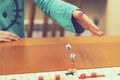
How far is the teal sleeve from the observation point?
1.06 metres

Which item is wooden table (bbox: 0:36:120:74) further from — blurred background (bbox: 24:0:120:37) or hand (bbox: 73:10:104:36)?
blurred background (bbox: 24:0:120:37)

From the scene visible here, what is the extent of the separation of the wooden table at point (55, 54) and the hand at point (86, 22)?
0.20 ft

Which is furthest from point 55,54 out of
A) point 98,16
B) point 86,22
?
point 98,16

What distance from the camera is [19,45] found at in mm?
1023

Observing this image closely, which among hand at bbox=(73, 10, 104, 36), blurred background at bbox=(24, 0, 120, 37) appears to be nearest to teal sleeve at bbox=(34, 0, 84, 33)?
hand at bbox=(73, 10, 104, 36)

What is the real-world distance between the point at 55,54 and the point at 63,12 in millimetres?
213

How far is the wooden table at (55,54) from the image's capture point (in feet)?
2.77

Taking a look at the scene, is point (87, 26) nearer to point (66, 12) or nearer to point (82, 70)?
point (66, 12)

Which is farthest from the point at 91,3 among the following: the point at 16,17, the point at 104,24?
the point at 16,17

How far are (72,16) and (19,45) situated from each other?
22cm

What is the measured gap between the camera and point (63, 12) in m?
A: 1.09

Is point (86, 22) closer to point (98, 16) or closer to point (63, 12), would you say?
point (63, 12)

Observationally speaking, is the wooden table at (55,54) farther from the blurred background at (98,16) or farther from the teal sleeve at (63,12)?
the blurred background at (98,16)

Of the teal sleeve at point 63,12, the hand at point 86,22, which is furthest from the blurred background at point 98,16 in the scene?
the hand at point 86,22
